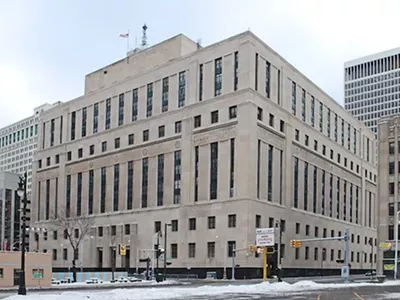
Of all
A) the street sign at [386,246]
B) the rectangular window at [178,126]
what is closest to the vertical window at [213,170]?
the rectangular window at [178,126]

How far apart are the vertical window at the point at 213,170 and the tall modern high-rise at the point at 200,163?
26 centimetres

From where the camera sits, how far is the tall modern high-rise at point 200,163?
107625 mm

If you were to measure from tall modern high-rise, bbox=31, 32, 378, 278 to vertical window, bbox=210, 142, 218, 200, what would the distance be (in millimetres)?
259

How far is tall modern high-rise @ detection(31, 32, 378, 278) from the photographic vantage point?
4237 inches

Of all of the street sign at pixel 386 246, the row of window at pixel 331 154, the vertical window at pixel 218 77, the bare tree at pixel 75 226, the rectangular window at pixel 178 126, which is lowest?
the street sign at pixel 386 246

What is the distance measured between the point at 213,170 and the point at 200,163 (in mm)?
3211

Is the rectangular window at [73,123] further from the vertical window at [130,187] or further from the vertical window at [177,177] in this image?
the vertical window at [177,177]

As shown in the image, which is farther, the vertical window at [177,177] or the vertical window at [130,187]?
the vertical window at [130,187]

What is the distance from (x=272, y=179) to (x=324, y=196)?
26.6m

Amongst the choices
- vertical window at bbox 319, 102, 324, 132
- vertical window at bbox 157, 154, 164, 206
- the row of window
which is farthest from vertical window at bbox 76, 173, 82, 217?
vertical window at bbox 319, 102, 324, 132

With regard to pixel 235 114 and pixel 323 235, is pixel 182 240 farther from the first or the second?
pixel 323 235

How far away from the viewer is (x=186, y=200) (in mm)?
112562

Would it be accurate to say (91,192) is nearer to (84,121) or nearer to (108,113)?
(84,121)

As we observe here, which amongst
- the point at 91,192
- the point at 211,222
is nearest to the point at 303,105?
the point at 211,222
